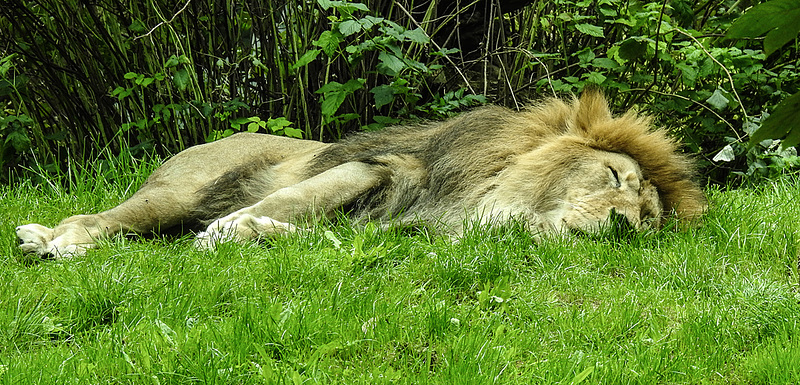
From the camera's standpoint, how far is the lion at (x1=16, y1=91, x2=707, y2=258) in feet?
13.8

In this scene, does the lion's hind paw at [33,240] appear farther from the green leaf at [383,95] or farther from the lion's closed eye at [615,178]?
the lion's closed eye at [615,178]

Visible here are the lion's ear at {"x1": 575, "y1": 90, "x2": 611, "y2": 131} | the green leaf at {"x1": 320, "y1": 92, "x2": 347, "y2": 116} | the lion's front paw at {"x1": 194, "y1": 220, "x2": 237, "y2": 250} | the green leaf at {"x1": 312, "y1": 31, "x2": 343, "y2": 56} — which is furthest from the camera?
the green leaf at {"x1": 320, "y1": 92, "x2": 347, "y2": 116}

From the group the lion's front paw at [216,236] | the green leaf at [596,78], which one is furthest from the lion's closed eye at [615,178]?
the lion's front paw at [216,236]

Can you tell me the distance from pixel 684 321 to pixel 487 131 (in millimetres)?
1920

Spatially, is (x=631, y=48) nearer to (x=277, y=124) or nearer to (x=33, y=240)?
(x=277, y=124)

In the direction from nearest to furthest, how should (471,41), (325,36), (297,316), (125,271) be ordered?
1. (297,316)
2. (125,271)
3. (325,36)
4. (471,41)

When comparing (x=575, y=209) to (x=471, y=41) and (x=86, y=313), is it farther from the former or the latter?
(x=471, y=41)

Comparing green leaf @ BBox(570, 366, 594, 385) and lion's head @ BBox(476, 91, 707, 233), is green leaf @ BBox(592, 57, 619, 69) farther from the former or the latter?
green leaf @ BBox(570, 366, 594, 385)

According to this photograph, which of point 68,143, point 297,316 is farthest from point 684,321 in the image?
point 68,143

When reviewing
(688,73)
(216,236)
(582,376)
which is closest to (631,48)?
(688,73)

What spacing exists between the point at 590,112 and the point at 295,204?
175cm

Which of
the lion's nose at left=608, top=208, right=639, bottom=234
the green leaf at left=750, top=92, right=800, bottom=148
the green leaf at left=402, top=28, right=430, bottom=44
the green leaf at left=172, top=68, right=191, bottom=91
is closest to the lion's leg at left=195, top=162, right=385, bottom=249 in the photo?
the green leaf at left=402, top=28, right=430, bottom=44

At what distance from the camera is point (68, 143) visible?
7.33 meters

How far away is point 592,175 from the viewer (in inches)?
168
